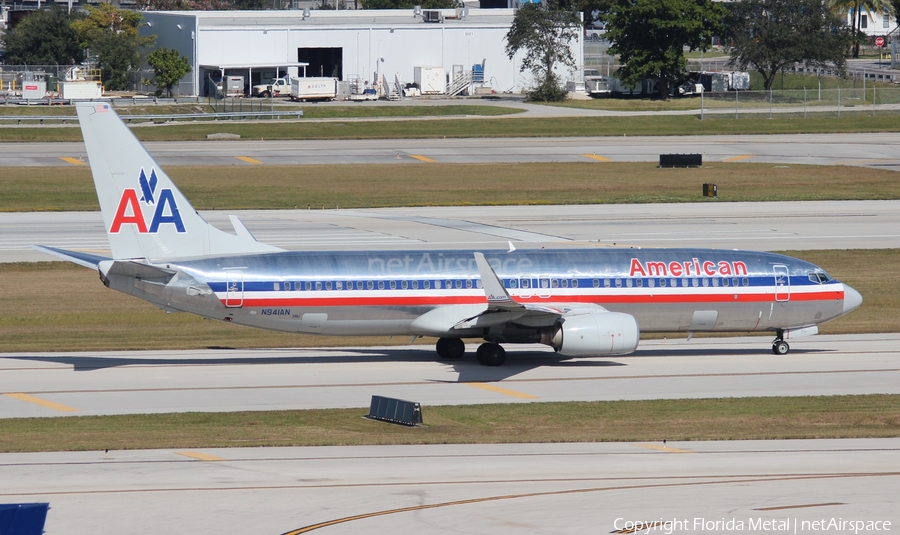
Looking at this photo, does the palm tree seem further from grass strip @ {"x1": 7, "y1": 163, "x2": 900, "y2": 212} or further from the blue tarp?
the blue tarp

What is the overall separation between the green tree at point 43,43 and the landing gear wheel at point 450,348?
140 meters

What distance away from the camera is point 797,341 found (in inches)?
1655

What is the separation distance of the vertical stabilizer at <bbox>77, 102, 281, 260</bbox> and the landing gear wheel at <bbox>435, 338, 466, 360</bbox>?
775 centimetres

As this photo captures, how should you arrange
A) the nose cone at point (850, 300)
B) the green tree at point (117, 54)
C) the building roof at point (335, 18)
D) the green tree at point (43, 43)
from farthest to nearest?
the green tree at point (43, 43), the green tree at point (117, 54), the building roof at point (335, 18), the nose cone at point (850, 300)

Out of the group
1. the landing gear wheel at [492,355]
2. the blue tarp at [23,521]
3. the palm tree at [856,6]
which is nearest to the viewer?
the blue tarp at [23,521]

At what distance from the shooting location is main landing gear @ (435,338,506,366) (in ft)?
122

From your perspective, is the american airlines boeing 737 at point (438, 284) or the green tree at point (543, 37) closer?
the american airlines boeing 737 at point (438, 284)

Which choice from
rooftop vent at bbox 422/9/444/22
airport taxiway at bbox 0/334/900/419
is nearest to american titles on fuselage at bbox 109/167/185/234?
airport taxiway at bbox 0/334/900/419

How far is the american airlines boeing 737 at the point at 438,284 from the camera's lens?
114 feet

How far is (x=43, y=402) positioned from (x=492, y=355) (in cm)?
1382

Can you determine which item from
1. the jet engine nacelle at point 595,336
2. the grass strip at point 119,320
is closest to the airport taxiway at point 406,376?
the jet engine nacelle at point 595,336

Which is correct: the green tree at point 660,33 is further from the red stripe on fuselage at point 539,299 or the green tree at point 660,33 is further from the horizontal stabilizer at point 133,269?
the horizontal stabilizer at point 133,269

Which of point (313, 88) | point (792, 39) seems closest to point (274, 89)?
point (313, 88)

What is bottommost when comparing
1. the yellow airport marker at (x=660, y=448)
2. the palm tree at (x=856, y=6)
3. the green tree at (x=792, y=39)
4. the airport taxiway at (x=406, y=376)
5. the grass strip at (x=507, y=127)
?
the airport taxiway at (x=406, y=376)
